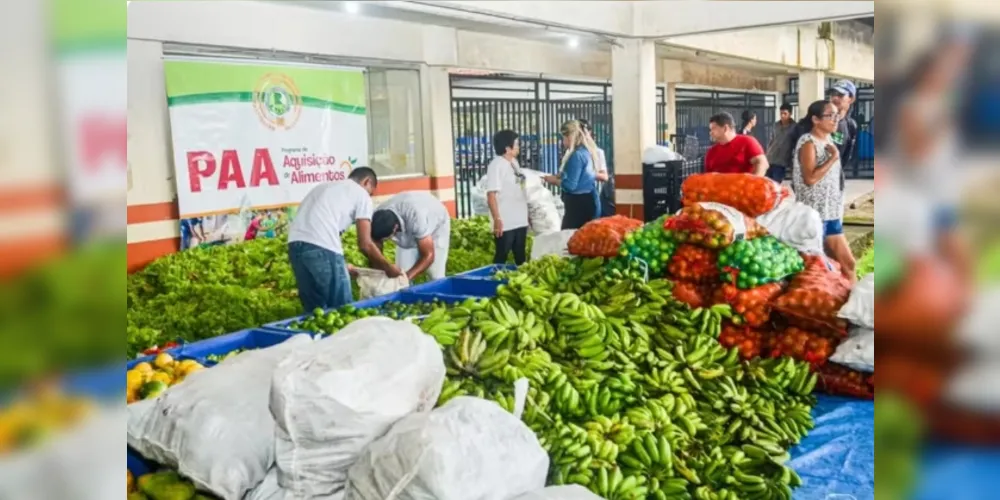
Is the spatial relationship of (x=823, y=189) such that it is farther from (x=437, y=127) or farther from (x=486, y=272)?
(x=437, y=127)

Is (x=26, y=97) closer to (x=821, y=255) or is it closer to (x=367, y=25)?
(x=821, y=255)

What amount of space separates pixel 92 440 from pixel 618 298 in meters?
3.56

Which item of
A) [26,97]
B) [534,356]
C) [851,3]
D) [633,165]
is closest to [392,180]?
[633,165]

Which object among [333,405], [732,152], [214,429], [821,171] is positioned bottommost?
[214,429]

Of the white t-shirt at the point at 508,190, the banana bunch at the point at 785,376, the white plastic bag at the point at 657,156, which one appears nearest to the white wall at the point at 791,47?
the white plastic bag at the point at 657,156

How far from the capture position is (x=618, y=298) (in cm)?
414

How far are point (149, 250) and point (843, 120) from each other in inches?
282

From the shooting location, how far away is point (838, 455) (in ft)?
10.7

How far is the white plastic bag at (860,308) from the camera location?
3.76 meters

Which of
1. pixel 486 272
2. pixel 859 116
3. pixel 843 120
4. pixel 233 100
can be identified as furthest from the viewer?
pixel 859 116

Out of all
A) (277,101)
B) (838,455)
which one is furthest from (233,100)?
(838,455)

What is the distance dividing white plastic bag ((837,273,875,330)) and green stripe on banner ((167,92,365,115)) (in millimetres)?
5629

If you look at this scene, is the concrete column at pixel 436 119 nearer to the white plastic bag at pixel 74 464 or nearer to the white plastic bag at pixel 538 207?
the white plastic bag at pixel 538 207

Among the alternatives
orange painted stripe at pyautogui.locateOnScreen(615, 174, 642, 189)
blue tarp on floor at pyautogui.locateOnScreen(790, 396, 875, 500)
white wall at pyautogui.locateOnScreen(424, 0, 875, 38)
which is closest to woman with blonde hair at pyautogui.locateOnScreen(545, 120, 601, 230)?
white wall at pyautogui.locateOnScreen(424, 0, 875, 38)
